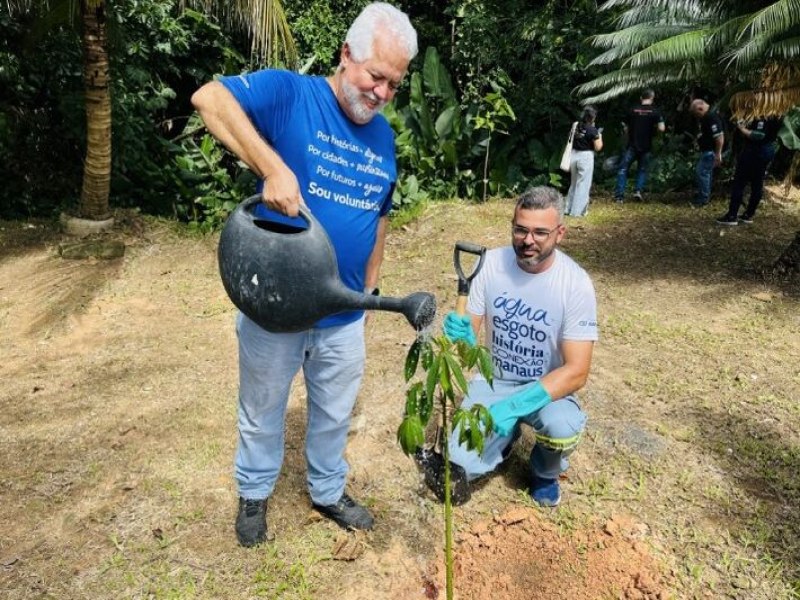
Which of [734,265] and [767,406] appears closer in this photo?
[767,406]

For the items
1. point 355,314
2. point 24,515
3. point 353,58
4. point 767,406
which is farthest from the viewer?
point 767,406

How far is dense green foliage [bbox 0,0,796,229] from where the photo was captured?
6.96 meters

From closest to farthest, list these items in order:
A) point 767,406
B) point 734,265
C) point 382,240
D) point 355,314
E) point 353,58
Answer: point 353,58, point 355,314, point 382,240, point 767,406, point 734,265

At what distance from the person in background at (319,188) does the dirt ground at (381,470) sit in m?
0.33

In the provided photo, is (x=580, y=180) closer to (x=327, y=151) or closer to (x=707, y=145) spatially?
(x=707, y=145)

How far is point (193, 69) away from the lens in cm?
880

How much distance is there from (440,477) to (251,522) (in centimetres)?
82

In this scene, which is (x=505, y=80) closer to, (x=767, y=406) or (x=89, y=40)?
(x=89, y=40)

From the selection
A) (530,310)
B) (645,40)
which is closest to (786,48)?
(645,40)

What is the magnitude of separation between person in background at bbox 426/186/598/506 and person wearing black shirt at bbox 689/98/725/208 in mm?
6493

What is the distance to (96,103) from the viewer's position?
546cm

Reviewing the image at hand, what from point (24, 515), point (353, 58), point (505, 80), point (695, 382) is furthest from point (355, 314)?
point (505, 80)

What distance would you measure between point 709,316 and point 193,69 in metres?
7.46

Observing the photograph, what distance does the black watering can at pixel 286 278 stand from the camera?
164cm
